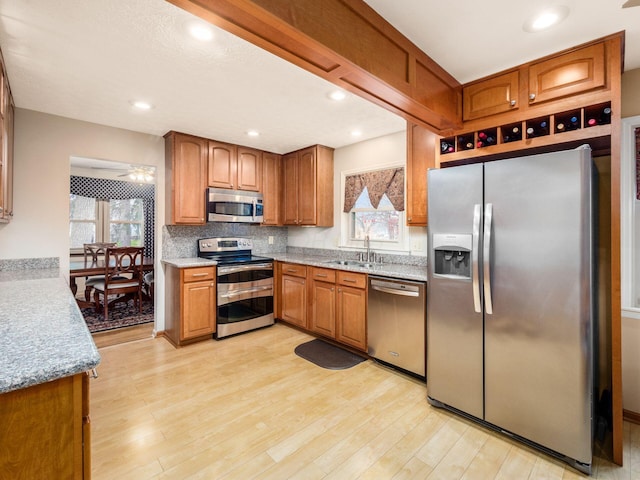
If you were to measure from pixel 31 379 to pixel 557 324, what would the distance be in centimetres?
232

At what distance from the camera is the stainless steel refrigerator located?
5.59 feet

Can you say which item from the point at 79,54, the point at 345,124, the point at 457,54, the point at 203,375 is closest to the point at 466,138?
the point at 457,54

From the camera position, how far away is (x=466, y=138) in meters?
2.46

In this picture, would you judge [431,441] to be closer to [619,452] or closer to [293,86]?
[619,452]

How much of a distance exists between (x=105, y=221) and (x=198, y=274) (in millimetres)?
4356

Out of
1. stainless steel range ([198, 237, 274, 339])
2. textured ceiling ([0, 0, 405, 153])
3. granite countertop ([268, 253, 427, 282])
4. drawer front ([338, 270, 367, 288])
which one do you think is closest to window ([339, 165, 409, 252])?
granite countertop ([268, 253, 427, 282])

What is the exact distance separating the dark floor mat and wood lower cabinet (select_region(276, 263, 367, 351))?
11cm

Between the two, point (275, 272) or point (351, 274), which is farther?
point (275, 272)

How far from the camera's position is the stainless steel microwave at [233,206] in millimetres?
3816

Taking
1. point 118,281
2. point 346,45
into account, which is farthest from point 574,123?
point 118,281

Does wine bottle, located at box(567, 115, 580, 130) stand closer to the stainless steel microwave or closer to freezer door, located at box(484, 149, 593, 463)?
freezer door, located at box(484, 149, 593, 463)

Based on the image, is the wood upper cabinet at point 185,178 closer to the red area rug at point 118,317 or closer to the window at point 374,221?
the red area rug at point 118,317

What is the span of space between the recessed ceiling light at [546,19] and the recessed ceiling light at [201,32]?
1736 millimetres

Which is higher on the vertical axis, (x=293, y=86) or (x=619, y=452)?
(x=293, y=86)
